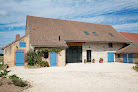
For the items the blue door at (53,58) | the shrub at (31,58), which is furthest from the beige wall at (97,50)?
the shrub at (31,58)

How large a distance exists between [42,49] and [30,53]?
1.30 meters

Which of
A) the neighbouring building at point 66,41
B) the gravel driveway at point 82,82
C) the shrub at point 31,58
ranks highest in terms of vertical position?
the neighbouring building at point 66,41

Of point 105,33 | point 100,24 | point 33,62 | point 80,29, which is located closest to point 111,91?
point 33,62

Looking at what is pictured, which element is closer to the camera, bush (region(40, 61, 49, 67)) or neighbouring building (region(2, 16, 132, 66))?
bush (region(40, 61, 49, 67))

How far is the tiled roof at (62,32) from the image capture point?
16.3 meters

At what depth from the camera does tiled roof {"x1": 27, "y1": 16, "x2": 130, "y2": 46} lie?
16.3m

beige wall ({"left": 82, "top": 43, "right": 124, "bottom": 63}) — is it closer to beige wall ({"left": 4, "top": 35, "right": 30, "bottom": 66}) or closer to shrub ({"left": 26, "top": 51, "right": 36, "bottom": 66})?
shrub ({"left": 26, "top": 51, "right": 36, "bottom": 66})

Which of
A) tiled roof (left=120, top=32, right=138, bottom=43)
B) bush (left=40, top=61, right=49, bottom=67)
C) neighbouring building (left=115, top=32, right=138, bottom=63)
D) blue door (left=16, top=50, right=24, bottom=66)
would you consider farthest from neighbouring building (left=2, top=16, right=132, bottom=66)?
tiled roof (left=120, top=32, right=138, bottom=43)

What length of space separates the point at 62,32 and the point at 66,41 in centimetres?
194

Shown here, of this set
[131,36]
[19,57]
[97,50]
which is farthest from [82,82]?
[131,36]

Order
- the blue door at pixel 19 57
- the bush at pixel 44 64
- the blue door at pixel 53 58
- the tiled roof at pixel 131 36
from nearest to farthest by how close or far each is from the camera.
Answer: the bush at pixel 44 64 → the blue door at pixel 19 57 → the blue door at pixel 53 58 → the tiled roof at pixel 131 36

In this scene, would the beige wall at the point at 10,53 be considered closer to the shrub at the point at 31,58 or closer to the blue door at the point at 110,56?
the shrub at the point at 31,58

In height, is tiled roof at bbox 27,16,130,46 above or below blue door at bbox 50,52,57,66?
above

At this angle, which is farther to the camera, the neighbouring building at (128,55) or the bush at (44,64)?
the neighbouring building at (128,55)
